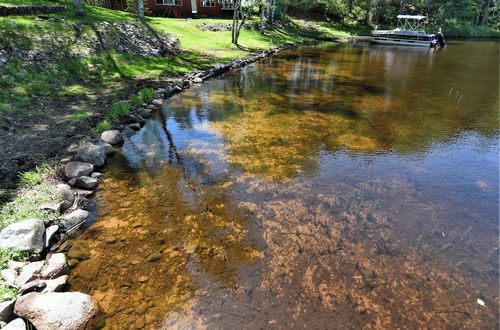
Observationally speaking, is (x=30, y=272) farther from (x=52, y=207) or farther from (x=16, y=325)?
(x=52, y=207)

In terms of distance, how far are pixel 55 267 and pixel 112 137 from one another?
5156 mm

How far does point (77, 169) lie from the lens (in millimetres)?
7086

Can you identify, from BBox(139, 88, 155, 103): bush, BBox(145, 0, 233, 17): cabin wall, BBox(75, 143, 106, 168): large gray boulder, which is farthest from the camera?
BBox(145, 0, 233, 17): cabin wall

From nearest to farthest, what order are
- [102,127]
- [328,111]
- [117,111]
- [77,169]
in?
[77,169] → [102,127] → [117,111] → [328,111]

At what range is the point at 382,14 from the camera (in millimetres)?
52875

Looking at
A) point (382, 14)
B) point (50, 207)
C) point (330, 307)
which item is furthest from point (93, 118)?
point (382, 14)

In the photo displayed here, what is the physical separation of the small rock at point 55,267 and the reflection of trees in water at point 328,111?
4.57 m

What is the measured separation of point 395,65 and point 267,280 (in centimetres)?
2410

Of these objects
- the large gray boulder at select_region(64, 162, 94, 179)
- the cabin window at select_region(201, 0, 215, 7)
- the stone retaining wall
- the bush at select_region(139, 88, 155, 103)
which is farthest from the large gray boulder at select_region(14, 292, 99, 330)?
the cabin window at select_region(201, 0, 215, 7)

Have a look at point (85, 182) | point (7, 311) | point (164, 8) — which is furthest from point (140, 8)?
point (7, 311)

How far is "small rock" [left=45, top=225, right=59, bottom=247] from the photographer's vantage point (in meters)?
5.13

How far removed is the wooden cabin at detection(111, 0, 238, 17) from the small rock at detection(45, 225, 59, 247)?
112ft

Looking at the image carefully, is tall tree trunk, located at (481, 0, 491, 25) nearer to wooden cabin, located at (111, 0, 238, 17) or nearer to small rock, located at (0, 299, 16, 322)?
wooden cabin, located at (111, 0, 238, 17)

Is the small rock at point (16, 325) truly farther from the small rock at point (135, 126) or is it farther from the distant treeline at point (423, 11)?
the distant treeline at point (423, 11)
